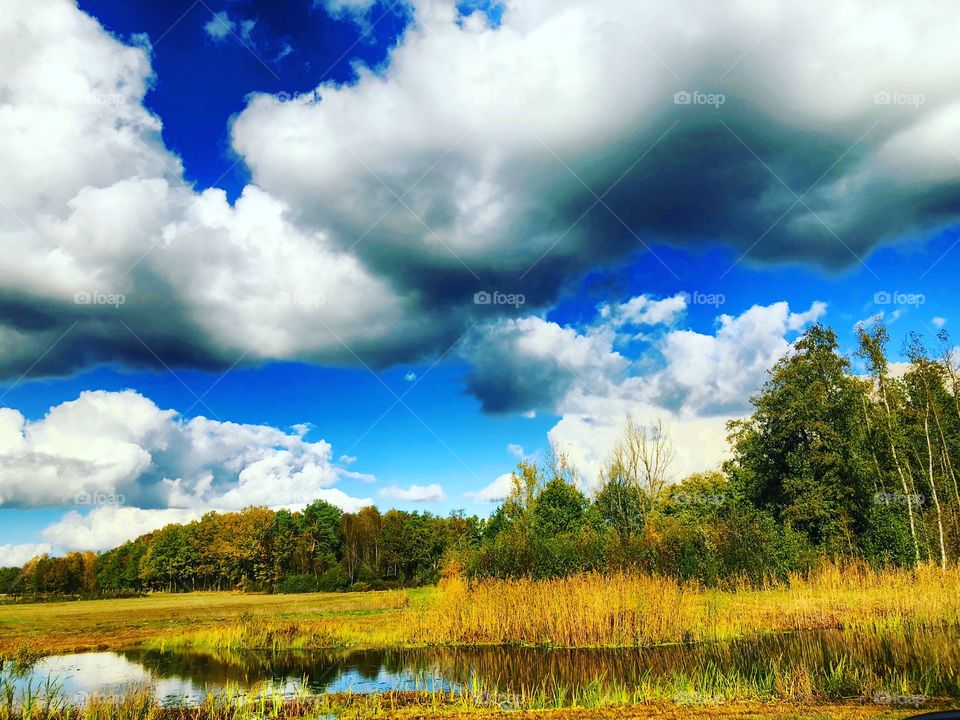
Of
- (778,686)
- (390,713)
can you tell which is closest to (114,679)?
(390,713)

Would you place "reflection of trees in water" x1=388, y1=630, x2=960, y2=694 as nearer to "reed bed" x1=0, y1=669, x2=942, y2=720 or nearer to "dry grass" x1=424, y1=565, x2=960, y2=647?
"dry grass" x1=424, y1=565, x2=960, y2=647

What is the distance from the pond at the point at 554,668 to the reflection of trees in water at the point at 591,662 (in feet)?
0.09

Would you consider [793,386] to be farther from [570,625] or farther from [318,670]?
[318,670]

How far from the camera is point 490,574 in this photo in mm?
27578

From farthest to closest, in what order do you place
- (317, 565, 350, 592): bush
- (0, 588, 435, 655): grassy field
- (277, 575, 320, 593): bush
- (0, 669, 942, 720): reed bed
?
(277, 575, 320, 593): bush → (317, 565, 350, 592): bush → (0, 588, 435, 655): grassy field → (0, 669, 942, 720): reed bed

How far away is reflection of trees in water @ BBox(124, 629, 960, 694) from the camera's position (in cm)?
1431

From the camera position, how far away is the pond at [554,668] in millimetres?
13070

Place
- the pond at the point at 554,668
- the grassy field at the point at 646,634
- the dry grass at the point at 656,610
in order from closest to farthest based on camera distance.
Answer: the grassy field at the point at 646,634 → the pond at the point at 554,668 → the dry grass at the point at 656,610

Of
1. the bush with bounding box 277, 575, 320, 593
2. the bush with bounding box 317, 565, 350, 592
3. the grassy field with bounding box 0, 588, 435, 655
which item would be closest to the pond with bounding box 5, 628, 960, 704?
the grassy field with bounding box 0, 588, 435, 655

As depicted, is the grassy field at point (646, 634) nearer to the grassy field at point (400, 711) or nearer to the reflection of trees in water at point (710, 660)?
the grassy field at point (400, 711)

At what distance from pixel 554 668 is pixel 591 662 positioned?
130 centimetres

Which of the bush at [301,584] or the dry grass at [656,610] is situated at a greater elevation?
the dry grass at [656,610]

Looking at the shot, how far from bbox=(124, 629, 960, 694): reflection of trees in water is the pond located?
3cm

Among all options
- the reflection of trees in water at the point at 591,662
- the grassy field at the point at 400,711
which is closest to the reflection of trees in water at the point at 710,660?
the reflection of trees in water at the point at 591,662
